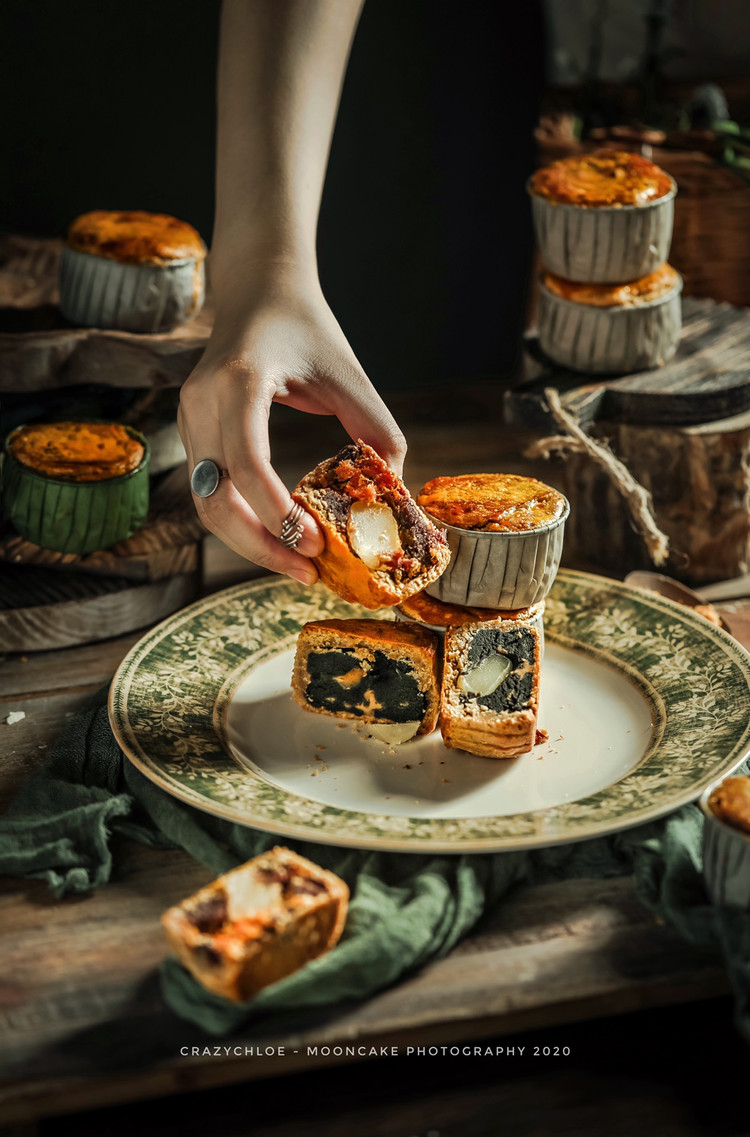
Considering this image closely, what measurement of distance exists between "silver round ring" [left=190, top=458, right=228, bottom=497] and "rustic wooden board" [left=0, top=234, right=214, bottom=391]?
1.64 feet

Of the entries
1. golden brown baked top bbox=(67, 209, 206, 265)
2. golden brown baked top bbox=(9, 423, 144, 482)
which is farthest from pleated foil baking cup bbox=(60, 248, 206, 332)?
golden brown baked top bbox=(9, 423, 144, 482)

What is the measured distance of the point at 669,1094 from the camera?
1098 millimetres

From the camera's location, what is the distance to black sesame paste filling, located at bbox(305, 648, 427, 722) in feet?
4.92

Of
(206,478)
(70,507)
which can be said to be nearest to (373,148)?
(70,507)

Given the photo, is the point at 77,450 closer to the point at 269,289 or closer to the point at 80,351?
the point at 80,351

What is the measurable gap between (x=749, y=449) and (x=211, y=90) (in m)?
1.43

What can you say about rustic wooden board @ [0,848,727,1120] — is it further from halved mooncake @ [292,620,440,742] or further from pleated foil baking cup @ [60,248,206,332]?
pleated foil baking cup @ [60,248,206,332]

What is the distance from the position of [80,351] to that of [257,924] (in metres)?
1.10

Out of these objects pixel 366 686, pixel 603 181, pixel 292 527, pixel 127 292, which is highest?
pixel 603 181

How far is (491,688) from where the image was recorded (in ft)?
4.78

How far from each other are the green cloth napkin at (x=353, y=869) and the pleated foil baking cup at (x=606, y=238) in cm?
105

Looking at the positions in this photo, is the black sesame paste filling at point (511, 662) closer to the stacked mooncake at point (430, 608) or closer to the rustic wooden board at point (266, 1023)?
the stacked mooncake at point (430, 608)

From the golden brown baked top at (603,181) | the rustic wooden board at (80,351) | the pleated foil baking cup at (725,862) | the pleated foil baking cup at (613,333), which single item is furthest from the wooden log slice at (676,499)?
the pleated foil baking cup at (725,862)

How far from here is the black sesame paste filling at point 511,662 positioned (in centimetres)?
145
